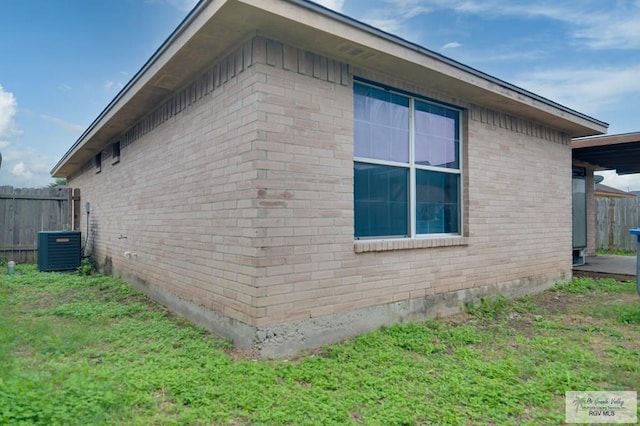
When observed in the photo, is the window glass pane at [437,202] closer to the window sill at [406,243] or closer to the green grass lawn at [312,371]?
the window sill at [406,243]

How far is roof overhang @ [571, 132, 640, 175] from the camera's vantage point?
828 cm

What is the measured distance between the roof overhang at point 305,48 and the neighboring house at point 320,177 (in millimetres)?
20

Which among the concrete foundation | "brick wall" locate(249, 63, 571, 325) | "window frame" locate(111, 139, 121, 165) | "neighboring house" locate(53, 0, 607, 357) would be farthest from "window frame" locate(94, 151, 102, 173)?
"brick wall" locate(249, 63, 571, 325)

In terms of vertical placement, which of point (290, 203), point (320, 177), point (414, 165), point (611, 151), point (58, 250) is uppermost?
point (611, 151)

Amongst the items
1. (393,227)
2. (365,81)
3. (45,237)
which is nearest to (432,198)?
(393,227)

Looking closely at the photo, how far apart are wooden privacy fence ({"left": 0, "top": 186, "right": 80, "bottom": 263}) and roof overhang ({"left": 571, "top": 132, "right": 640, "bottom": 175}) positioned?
13.7 meters

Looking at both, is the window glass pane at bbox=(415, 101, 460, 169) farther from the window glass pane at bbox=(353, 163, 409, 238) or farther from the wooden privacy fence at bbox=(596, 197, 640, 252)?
the wooden privacy fence at bbox=(596, 197, 640, 252)

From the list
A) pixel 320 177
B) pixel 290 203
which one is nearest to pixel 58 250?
pixel 290 203

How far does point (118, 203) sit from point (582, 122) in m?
9.27

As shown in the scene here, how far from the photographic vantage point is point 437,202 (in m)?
5.45

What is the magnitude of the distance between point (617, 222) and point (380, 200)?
1383 centimetres

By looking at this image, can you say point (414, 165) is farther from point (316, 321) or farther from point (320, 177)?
point (316, 321)

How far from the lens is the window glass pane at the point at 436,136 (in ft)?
17.2

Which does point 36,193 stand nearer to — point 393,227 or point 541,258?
point 393,227
